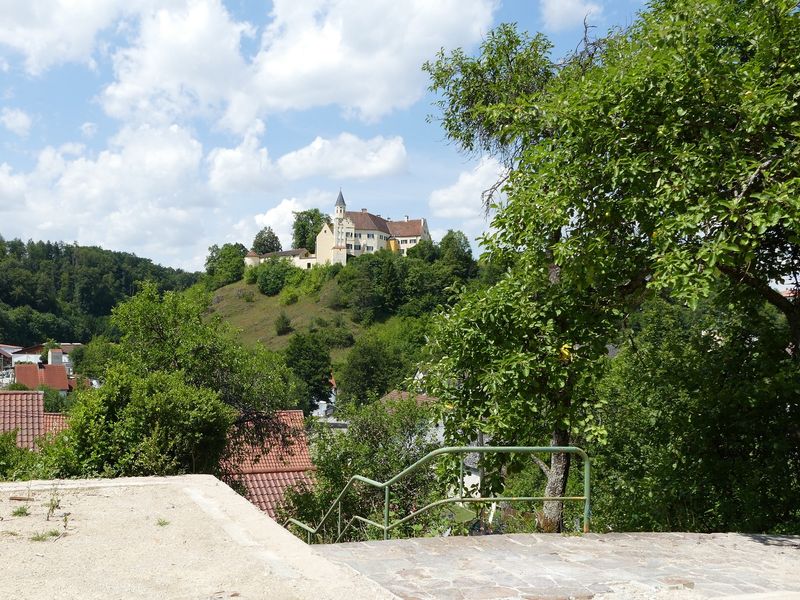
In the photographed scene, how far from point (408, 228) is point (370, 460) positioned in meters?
128

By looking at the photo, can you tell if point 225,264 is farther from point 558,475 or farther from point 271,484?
point 558,475

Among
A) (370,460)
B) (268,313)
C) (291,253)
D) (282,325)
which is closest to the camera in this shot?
(370,460)

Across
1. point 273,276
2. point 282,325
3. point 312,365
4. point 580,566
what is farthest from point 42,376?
point 580,566

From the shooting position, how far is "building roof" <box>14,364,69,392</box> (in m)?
73.9

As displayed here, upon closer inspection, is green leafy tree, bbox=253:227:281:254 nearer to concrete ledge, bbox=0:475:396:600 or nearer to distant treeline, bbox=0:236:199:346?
distant treeline, bbox=0:236:199:346

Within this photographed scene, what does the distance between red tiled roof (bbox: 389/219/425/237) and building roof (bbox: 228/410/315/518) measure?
121 meters

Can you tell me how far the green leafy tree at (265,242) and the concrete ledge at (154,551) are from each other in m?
138

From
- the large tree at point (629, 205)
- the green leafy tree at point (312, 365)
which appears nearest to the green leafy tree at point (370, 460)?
the large tree at point (629, 205)

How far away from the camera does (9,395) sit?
59.6ft

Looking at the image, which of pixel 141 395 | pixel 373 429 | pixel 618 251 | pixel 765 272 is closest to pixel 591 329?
pixel 618 251

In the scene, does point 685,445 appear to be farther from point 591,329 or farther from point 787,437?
point 591,329

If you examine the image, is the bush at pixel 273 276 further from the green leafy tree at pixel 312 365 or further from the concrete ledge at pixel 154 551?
the concrete ledge at pixel 154 551

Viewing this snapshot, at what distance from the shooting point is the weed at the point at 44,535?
6.03 m

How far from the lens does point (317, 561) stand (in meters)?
5.40
